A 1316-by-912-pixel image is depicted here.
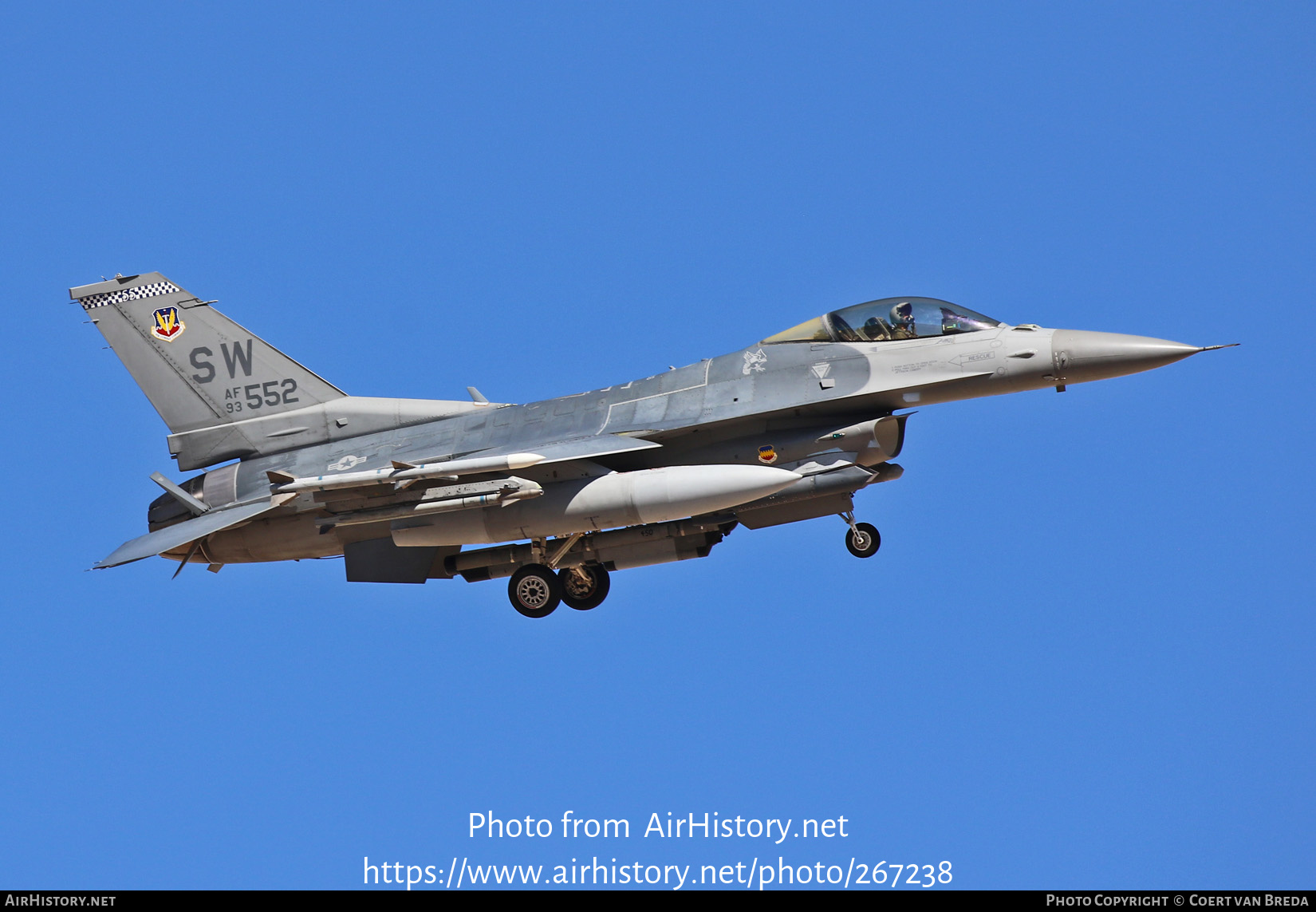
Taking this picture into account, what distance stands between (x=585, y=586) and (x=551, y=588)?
22.1 inches

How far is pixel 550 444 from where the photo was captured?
62.4 feet

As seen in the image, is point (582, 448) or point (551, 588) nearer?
point (582, 448)

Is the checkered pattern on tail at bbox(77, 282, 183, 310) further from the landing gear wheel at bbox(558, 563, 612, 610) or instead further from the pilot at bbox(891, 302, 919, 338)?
the pilot at bbox(891, 302, 919, 338)

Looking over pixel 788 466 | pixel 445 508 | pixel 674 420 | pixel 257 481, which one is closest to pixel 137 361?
pixel 257 481

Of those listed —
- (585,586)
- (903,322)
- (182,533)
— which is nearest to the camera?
(903,322)

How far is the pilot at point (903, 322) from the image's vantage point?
18.8 metres

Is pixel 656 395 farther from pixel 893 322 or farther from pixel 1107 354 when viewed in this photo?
pixel 1107 354

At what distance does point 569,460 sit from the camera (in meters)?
18.4

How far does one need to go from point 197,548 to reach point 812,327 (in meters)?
7.78

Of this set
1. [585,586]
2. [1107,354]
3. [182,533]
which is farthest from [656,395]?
[182,533]

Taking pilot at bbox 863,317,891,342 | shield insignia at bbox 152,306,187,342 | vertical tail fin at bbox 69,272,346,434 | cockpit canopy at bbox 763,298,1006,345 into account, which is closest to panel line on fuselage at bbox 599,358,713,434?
cockpit canopy at bbox 763,298,1006,345

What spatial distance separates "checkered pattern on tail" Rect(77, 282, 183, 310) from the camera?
20891 millimetres

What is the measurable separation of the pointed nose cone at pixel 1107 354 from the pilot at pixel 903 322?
1555 mm

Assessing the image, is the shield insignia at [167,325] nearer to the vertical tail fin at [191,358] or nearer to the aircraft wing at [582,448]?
the vertical tail fin at [191,358]
